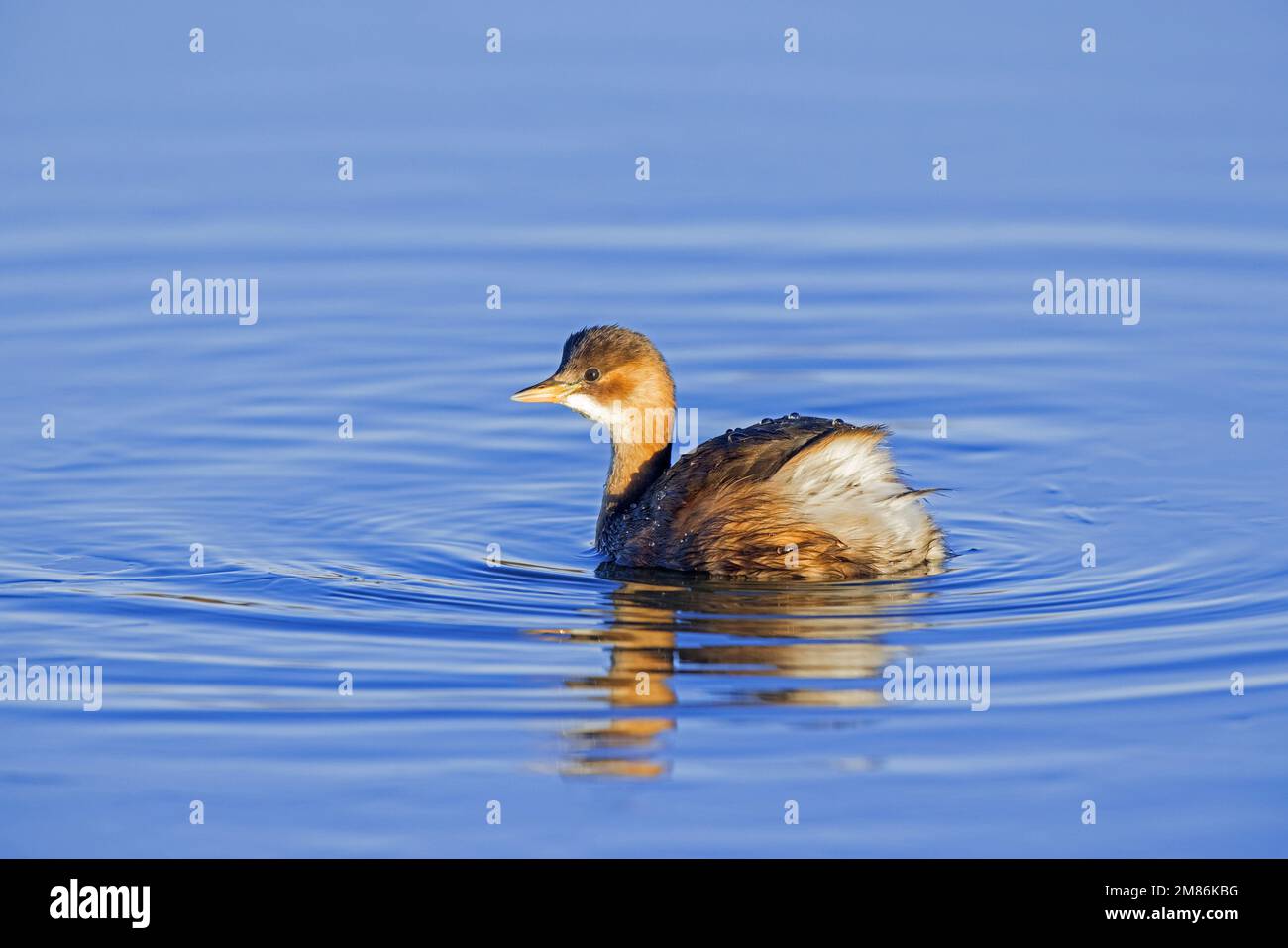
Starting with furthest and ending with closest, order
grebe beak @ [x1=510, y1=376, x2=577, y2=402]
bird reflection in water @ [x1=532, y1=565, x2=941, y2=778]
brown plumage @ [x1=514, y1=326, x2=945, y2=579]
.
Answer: grebe beak @ [x1=510, y1=376, x2=577, y2=402]
brown plumage @ [x1=514, y1=326, x2=945, y2=579]
bird reflection in water @ [x1=532, y1=565, x2=941, y2=778]

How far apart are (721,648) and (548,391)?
2139mm

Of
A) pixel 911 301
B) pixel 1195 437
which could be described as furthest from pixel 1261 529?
pixel 911 301

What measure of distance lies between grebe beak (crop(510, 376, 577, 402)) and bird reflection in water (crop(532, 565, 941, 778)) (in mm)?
970

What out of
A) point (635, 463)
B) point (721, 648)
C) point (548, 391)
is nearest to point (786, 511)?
point (721, 648)

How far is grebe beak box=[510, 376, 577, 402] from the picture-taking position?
10211 millimetres

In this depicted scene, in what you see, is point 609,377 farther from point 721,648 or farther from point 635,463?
point 721,648

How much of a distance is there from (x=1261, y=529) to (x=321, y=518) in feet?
14.7

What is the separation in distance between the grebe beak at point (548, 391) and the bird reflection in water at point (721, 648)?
97cm

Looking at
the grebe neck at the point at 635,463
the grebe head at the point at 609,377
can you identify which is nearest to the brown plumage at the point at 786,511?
the grebe neck at the point at 635,463

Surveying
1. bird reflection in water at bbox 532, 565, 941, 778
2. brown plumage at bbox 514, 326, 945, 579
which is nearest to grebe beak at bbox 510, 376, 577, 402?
brown plumage at bbox 514, 326, 945, 579

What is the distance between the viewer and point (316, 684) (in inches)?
322

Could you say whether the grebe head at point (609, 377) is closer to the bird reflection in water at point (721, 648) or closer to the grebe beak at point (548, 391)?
the grebe beak at point (548, 391)

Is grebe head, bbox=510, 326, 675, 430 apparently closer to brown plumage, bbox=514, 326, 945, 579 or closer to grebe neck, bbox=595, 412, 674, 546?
grebe neck, bbox=595, 412, 674, 546

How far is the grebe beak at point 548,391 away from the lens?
1021cm
